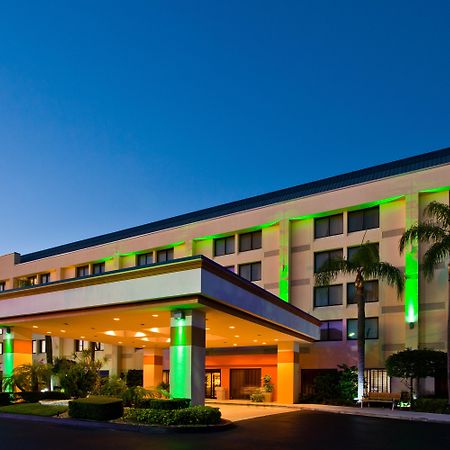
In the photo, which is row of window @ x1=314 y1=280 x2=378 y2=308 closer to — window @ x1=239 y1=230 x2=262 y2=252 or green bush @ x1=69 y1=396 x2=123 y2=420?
window @ x1=239 y1=230 x2=262 y2=252

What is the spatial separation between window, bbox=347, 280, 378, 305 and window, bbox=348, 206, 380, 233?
3632mm

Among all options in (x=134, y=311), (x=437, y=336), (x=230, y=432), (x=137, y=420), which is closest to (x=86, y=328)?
(x=134, y=311)

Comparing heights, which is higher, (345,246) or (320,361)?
(345,246)

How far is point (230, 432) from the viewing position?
65.5 feet

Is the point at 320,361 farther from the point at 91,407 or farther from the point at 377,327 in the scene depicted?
the point at 91,407

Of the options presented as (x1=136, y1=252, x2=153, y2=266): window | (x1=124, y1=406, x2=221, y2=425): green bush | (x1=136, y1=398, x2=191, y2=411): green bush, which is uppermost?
(x1=136, y1=252, x2=153, y2=266): window

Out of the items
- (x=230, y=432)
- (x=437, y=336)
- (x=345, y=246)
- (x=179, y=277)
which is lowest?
(x=230, y=432)

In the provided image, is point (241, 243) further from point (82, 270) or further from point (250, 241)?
point (82, 270)

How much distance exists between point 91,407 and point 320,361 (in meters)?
20.8

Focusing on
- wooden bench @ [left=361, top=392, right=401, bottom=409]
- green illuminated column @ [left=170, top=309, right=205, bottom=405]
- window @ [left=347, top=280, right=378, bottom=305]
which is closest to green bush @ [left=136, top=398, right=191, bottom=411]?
green illuminated column @ [left=170, top=309, right=205, bottom=405]

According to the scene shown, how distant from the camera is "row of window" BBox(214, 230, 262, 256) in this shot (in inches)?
1727

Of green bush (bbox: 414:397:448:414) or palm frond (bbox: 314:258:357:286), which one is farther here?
palm frond (bbox: 314:258:357:286)

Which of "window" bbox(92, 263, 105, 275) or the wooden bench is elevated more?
"window" bbox(92, 263, 105, 275)

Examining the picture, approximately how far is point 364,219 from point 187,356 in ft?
66.8
